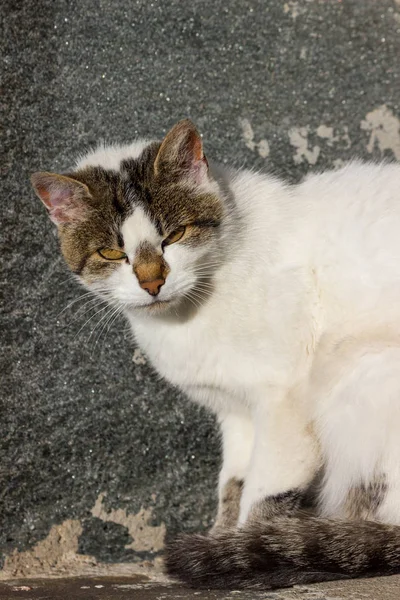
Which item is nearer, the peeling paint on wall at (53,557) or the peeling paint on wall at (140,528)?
the peeling paint on wall at (53,557)

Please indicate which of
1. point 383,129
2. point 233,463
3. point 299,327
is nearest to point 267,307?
point 299,327

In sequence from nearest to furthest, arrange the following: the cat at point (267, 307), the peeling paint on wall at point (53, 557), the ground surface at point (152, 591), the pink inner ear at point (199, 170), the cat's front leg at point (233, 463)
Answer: the ground surface at point (152, 591)
the cat at point (267, 307)
the pink inner ear at point (199, 170)
the cat's front leg at point (233, 463)
the peeling paint on wall at point (53, 557)

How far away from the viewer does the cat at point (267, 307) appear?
1.49 metres

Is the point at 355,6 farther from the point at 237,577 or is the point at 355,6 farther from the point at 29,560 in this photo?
the point at 29,560

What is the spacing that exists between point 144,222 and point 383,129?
94cm

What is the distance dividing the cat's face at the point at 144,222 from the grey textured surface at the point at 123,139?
402 mm

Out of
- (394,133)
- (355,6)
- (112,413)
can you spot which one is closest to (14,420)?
(112,413)

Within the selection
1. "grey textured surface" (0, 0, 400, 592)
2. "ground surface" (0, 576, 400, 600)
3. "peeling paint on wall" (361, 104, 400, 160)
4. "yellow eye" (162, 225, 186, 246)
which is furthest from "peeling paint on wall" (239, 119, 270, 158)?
"ground surface" (0, 576, 400, 600)

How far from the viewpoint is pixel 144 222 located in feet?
5.13

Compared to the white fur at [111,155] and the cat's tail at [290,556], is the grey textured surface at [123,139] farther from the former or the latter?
the cat's tail at [290,556]

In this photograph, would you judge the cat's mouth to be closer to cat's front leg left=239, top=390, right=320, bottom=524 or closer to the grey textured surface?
cat's front leg left=239, top=390, right=320, bottom=524

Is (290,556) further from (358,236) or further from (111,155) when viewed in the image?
(111,155)

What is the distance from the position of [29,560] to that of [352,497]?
37.0 inches

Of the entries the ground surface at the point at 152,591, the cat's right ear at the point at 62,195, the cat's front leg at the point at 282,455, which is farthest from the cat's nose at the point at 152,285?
the ground surface at the point at 152,591
